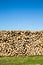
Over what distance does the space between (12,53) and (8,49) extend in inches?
25.7

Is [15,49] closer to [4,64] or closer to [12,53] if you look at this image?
[12,53]

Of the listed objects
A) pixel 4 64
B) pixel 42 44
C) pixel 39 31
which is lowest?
pixel 4 64

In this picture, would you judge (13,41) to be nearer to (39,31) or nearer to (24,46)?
(24,46)

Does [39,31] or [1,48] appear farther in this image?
[39,31]

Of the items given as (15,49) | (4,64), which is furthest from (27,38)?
(4,64)

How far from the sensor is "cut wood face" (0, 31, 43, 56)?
23.0 metres

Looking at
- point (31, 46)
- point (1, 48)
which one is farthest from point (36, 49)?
point (1, 48)

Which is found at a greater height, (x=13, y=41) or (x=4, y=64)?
(x=13, y=41)

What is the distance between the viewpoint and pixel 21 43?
77.0ft

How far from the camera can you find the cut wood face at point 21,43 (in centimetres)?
2298

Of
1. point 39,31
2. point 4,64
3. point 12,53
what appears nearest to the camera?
point 4,64

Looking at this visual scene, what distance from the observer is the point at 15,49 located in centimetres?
2311

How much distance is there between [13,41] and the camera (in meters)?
23.6

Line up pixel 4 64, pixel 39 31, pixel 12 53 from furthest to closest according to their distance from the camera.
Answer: pixel 39 31 → pixel 12 53 → pixel 4 64
